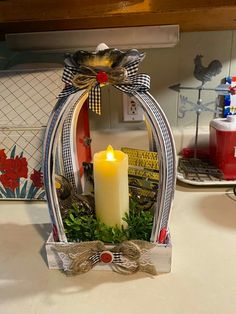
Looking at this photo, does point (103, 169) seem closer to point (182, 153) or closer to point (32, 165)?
point (32, 165)

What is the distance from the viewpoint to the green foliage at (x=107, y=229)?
1.71 ft

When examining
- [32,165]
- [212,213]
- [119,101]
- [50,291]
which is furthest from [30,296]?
[119,101]

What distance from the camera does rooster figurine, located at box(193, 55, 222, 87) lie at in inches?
35.8

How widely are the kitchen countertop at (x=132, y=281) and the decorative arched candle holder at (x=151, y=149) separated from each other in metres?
0.03

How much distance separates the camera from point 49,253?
0.53m

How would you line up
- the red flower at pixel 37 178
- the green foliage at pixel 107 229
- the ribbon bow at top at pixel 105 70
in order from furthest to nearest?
the red flower at pixel 37 178 → the green foliage at pixel 107 229 → the ribbon bow at top at pixel 105 70

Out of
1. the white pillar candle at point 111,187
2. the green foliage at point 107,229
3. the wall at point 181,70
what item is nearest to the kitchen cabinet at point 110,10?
the wall at point 181,70

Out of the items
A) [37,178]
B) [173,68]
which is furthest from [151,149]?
[173,68]

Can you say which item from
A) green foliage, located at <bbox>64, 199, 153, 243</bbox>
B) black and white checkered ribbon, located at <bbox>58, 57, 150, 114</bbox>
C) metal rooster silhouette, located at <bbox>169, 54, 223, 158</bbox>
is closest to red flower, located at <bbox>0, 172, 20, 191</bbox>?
green foliage, located at <bbox>64, 199, 153, 243</bbox>

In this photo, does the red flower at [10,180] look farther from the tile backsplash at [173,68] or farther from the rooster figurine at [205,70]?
the rooster figurine at [205,70]

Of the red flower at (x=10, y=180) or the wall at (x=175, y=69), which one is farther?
the wall at (x=175, y=69)

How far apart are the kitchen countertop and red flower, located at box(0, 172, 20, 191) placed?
0.12 m

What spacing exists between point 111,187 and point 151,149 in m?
0.12

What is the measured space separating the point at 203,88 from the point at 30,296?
77 cm
